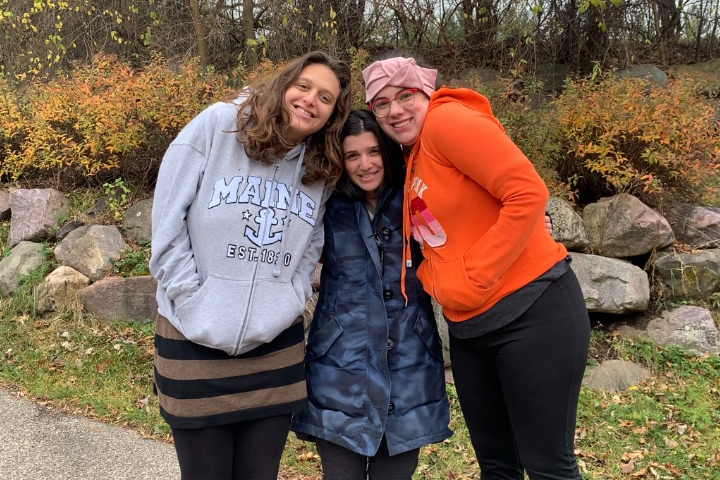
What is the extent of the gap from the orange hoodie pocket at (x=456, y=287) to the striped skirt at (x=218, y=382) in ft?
1.96

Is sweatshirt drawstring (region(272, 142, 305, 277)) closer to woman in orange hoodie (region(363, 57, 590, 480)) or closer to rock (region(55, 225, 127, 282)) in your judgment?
woman in orange hoodie (region(363, 57, 590, 480))

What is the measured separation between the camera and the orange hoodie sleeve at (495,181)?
1780 millimetres

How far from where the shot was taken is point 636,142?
5.19 m

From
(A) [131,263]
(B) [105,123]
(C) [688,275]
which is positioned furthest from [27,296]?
(C) [688,275]

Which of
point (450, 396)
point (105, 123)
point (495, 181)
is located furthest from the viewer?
point (105, 123)

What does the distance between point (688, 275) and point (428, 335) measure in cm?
401

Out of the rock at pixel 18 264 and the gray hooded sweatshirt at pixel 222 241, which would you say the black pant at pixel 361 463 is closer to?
the gray hooded sweatshirt at pixel 222 241

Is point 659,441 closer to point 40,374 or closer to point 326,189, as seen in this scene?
point 326,189

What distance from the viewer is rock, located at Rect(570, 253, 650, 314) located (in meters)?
4.80

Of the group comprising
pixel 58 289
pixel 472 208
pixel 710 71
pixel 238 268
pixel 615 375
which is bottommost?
pixel 615 375

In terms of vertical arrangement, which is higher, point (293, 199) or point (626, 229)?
point (293, 199)

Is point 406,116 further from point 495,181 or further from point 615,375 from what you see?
point 615,375

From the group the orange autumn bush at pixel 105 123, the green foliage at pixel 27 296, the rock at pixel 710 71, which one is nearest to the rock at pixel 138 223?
the orange autumn bush at pixel 105 123

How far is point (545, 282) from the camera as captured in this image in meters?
1.94
